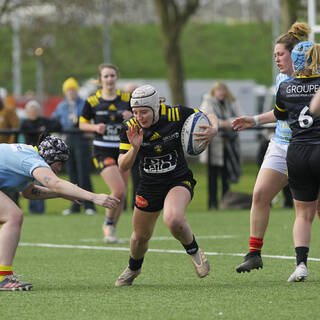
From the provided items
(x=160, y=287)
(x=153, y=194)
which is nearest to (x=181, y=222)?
(x=153, y=194)

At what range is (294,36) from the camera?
8.72 metres

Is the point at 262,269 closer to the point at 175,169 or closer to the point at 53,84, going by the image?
the point at 175,169

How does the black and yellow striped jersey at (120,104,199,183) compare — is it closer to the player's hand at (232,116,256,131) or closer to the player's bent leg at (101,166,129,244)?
the player's hand at (232,116,256,131)

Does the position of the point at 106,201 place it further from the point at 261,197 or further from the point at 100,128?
the point at 100,128

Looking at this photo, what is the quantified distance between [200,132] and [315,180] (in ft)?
3.43

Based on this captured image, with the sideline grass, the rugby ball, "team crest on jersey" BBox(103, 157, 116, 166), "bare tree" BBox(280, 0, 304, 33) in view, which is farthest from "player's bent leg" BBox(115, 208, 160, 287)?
"bare tree" BBox(280, 0, 304, 33)

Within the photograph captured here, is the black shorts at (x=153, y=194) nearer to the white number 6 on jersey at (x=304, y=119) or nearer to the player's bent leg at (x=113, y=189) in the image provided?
the white number 6 on jersey at (x=304, y=119)

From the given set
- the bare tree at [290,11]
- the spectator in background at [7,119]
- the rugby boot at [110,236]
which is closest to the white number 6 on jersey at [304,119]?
the rugby boot at [110,236]

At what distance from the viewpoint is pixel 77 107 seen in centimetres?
1756

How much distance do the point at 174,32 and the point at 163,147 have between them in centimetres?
2504

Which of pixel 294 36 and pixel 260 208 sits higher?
pixel 294 36

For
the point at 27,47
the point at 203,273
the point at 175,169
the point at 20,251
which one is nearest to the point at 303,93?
the point at 175,169

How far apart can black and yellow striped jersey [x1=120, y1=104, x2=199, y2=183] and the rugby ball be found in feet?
0.21

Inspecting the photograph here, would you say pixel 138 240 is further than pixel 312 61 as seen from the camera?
Yes
